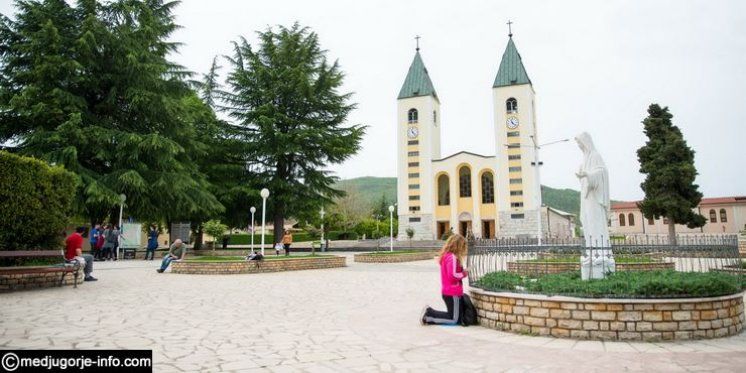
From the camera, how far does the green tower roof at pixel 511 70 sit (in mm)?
56219

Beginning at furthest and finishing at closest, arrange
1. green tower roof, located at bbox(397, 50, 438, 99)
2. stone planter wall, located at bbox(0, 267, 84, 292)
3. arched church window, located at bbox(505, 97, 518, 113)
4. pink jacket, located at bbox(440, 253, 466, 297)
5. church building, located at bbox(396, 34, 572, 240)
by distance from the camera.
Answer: green tower roof, located at bbox(397, 50, 438, 99), arched church window, located at bbox(505, 97, 518, 113), church building, located at bbox(396, 34, 572, 240), stone planter wall, located at bbox(0, 267, 84, 292), pink jacket, located at bbox(440, 253, 466, 297)

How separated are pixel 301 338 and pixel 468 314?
239cm

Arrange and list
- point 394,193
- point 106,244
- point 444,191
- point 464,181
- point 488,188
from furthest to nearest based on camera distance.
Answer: point 394,193, point 444,191, point 464,181, point 488,188, point 106,244

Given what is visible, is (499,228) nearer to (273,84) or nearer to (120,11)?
(273,84)

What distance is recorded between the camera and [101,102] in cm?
2333

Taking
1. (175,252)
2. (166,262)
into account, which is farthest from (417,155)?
(166,262)

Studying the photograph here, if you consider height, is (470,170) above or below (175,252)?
above

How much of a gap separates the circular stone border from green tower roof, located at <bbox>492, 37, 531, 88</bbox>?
5431 cm

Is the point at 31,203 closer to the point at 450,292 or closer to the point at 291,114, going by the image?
the point at 450,292

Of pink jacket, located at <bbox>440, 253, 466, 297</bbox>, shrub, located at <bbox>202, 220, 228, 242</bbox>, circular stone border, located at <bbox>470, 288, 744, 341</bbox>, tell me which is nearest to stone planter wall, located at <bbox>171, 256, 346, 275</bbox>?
Answer: pink jacket, located at <bbox>440, 253, 466, 297</bbox>

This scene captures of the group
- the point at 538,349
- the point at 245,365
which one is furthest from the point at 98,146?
the point at 538,349

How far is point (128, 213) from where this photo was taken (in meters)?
24.2

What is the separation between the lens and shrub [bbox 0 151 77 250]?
10133mm

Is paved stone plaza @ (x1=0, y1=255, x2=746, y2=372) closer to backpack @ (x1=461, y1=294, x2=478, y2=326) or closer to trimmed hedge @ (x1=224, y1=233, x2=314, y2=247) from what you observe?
backpack @ (x1=461, y1=294, x2=478, y2=326)
